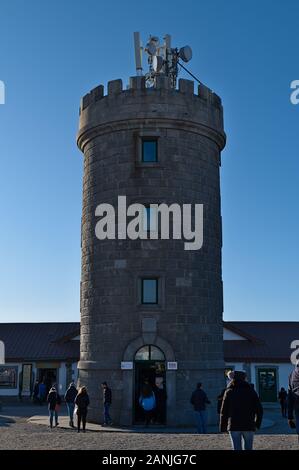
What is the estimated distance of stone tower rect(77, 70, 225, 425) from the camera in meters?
17.9

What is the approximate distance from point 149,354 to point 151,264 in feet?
9.22

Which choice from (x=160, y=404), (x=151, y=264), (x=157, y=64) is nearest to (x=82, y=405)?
(x=160, y=404)

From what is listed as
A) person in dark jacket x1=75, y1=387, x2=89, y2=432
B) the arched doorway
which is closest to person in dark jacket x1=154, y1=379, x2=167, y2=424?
the arched doorway

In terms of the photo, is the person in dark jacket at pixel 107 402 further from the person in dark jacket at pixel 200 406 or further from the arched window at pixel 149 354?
the person in dark jacket at pixel 200 406

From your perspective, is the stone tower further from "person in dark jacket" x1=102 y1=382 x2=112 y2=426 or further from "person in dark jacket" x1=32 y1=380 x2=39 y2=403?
"person in dark jacket" x1=32 y1=380 x2=39 y2=403

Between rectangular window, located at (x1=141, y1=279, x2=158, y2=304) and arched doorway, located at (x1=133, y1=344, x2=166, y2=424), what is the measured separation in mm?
1475

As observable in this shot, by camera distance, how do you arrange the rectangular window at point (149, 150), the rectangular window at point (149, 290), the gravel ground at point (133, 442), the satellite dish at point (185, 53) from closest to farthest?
1. the gravel ground at point (133, 442)
2. the rectangular window at point (149, 290)
3. the rectangular window at point (149, 150)
4. the satellite dish at point (185, 53)

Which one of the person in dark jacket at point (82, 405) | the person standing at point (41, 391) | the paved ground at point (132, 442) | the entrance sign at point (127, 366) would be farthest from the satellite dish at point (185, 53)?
the person standing at point (41, 391)

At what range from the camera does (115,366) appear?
707 inches

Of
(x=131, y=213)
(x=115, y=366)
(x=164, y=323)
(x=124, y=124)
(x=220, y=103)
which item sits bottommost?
(x=115, y=366)

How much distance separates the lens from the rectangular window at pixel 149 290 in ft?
59.9
